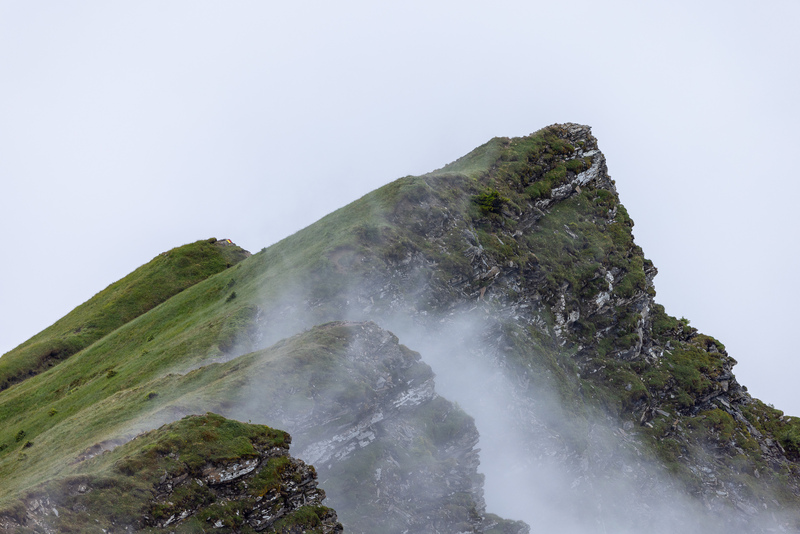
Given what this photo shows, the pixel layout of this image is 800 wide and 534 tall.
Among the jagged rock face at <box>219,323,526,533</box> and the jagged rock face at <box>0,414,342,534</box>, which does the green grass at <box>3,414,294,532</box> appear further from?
the jagged rock face at <box>219,323,526,533</box>

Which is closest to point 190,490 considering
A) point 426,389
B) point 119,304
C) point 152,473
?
point 152,473

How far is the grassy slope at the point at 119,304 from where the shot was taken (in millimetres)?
96312

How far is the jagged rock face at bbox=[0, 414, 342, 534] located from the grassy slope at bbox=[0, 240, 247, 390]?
64161 millimetres

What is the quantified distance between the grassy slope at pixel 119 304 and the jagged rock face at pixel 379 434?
2323 inches

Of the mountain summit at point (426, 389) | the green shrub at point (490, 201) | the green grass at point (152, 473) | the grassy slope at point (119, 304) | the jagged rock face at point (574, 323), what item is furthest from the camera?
the grassy slope at point (119, 304)

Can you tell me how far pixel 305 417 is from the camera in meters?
50.1

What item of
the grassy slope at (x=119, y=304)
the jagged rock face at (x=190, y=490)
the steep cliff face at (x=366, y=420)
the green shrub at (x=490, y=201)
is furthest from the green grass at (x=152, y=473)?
the grassy slope at (x=119, y=304)

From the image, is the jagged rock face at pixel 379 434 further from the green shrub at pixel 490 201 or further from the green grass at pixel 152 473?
the green shrub at pixel 490 201

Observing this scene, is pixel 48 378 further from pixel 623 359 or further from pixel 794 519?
pixel 794 519

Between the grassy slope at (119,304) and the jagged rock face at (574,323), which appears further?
the grassy slope at (119,304)

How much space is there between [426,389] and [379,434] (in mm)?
5882

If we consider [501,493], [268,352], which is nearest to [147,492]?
[268,352]

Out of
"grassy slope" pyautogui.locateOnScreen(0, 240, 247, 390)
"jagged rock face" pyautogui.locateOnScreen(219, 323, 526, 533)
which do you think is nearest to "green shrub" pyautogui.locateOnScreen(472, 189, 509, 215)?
"jagged rock face" pyautogui.locateOnScreen(219, 323, 526, 533)

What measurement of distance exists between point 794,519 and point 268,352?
63.6m
